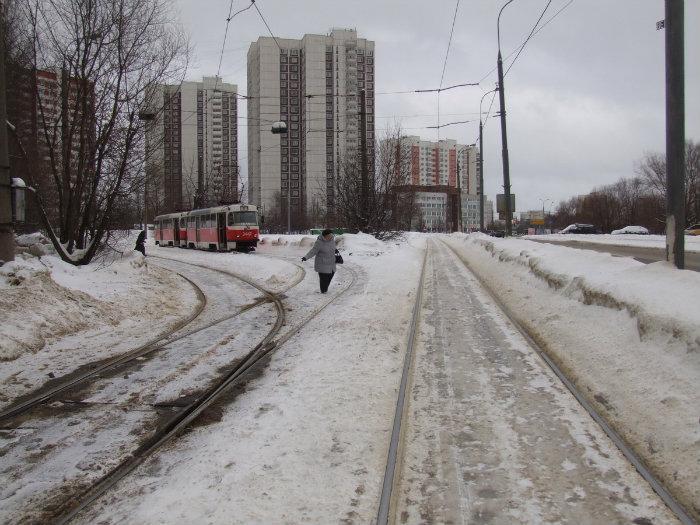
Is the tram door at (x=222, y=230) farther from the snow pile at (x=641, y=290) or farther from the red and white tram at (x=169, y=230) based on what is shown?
the snow pile at (x=641, y=290)

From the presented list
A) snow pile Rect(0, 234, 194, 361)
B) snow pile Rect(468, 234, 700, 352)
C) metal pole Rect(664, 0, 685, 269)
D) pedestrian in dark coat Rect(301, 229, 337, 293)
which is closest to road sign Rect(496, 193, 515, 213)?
snow pile Rect(468, 234, 700, 352)

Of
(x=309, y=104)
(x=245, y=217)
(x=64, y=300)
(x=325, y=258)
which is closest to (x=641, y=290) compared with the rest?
(x=325, y=258)

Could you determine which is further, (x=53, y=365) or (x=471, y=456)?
(x=53, y=365)

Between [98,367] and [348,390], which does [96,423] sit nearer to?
[98,367]

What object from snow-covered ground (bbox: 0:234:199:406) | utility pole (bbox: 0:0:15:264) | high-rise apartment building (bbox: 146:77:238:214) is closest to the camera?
snow-covered ground (bbox: 0:234:199:406)

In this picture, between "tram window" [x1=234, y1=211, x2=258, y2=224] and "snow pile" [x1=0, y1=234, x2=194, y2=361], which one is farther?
"tram window" [x1=234, y1=211, x2=258, y2=224]

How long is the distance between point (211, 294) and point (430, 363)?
27.1ft

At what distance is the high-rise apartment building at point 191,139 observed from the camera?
14211 millimetres

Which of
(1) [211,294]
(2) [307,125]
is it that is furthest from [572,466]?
(2) [307,125]

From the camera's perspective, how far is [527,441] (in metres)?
4.12

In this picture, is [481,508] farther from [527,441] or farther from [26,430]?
[26,430]

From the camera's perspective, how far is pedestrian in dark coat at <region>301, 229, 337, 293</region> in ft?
43.1

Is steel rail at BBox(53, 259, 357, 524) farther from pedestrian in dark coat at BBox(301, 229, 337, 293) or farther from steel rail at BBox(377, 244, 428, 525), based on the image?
pedestrian in dark coat at BBox(301, 229, 337, 293)

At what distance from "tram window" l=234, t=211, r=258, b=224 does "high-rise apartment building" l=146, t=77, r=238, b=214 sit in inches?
140
